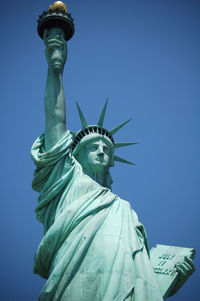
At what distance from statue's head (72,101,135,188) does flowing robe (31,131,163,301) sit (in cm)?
58

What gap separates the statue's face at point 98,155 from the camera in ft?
34.6

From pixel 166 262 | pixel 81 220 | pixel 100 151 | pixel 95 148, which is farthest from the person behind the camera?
pixel 95 148

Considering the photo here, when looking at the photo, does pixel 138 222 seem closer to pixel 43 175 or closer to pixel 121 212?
pixel 121 212

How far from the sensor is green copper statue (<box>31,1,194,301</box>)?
793 cm

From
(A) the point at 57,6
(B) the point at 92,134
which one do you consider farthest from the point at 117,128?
(A) the point at 57,6

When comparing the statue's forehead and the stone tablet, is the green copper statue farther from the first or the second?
the stone tablet

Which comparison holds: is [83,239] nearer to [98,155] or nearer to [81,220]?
[81,220]

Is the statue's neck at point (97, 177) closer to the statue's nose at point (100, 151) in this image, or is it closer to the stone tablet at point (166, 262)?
the statue's nose at point (100, 151)

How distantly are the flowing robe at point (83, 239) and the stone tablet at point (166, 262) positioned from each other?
1.63 feet

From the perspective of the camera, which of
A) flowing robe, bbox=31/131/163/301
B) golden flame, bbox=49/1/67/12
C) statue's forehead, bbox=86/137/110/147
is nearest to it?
flowing robe, bbox=31/131/163/301

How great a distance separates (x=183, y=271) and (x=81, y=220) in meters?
2.04

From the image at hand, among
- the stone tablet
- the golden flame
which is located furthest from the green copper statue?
the golden flame

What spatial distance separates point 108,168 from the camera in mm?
10820

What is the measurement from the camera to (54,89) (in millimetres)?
10281
